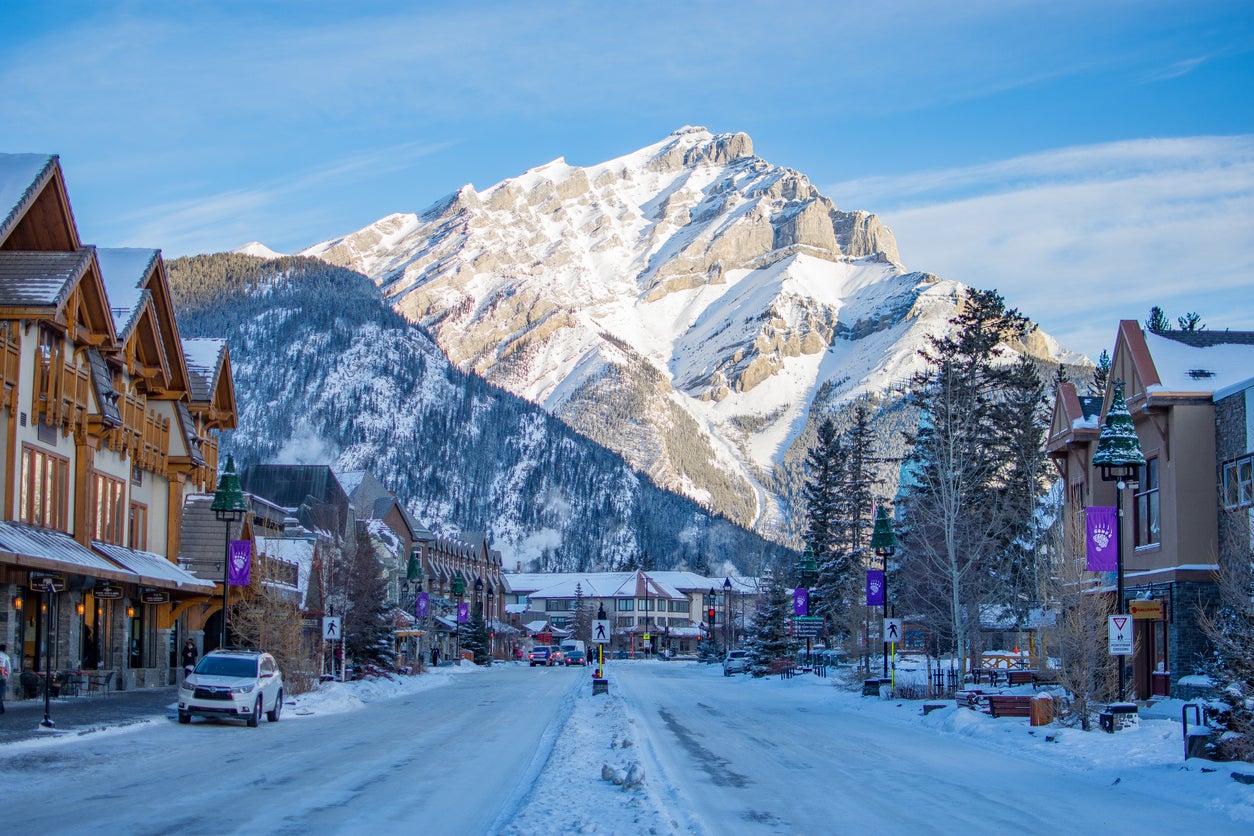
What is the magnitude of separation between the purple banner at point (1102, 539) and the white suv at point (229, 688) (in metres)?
17.9

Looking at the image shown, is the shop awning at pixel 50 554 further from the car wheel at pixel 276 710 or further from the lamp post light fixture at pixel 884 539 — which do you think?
the lamp post light fixture at pixel 884 539

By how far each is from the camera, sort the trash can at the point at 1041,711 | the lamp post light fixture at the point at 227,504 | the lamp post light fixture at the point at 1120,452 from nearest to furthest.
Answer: the lamp post light fixture at the point at 1120,452
the trash can at the point at 1041,711
the lamp post light fixture at the point at 227,504

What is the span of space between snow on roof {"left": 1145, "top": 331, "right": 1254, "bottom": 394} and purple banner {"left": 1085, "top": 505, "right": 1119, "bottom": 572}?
6344 millimetres

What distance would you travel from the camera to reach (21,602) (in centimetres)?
3075

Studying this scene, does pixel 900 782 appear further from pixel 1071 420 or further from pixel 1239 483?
pixel 1071 420

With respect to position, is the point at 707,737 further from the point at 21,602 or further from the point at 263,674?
the point at 21,602

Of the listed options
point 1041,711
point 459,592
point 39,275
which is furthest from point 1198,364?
point 459,592

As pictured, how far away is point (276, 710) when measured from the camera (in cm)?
2950

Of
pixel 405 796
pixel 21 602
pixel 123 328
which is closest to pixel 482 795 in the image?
pixel 405 796

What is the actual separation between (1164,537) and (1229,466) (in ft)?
8.67

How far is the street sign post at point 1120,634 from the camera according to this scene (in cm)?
2361

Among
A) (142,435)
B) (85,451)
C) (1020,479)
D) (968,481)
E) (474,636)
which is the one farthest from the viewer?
(474,636)

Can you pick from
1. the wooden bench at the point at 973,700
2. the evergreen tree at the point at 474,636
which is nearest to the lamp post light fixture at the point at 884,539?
the wooden bench at the point at 973,700

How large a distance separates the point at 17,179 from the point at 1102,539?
84.8 feet
